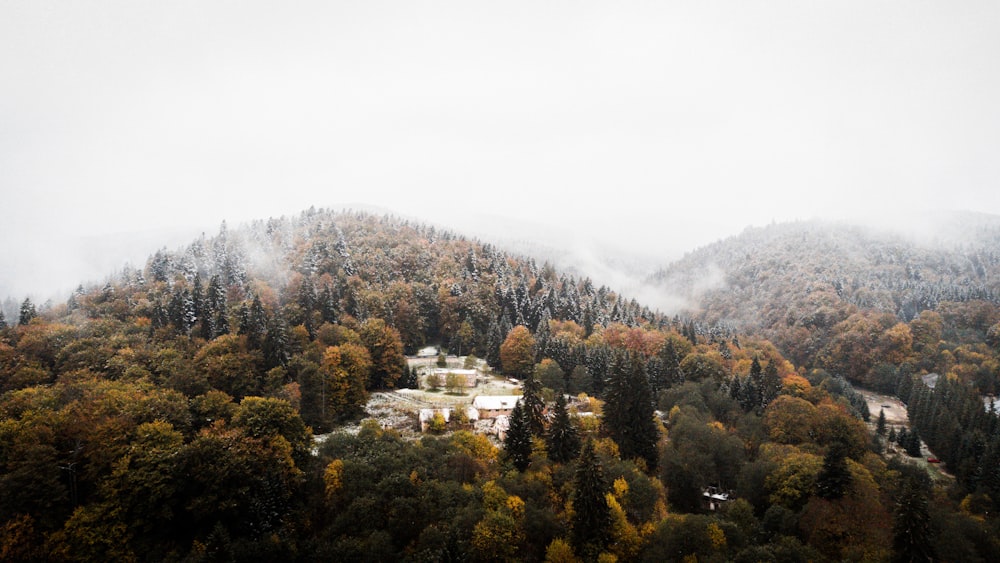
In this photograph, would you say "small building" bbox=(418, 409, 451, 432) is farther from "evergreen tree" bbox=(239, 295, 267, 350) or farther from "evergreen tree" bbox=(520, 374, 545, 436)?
"evergreen tree" bbox=(239, 295, 267, 350)

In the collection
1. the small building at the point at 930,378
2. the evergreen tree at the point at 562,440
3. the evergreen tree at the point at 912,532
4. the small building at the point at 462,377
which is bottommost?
the small building at the point at 930,378

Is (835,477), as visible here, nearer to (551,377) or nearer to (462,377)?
(551,377)

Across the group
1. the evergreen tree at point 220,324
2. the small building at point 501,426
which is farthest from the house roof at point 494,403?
the evergreen tree at point 220,324

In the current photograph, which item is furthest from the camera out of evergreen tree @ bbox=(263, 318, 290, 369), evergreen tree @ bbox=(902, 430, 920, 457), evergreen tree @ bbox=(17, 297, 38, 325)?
evergreen tree @ bbox=(902, 430, 920, 457)

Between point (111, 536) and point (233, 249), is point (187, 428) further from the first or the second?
point (233, 249)

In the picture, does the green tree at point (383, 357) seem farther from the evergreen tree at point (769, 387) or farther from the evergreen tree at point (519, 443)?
the evergreen tree at point (769, 387)

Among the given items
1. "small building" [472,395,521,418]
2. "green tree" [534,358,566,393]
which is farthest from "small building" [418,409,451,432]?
"green tree" [534,358,566,393]
